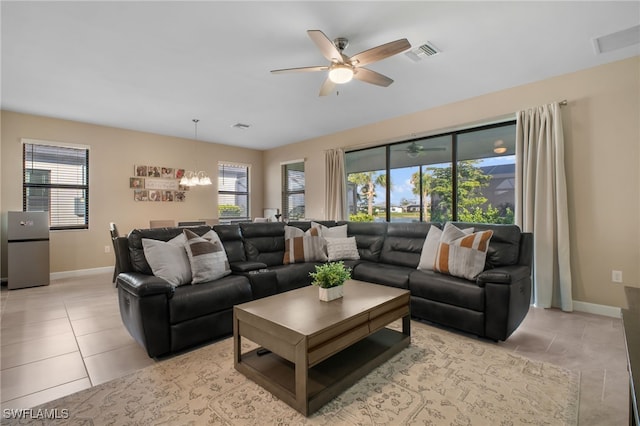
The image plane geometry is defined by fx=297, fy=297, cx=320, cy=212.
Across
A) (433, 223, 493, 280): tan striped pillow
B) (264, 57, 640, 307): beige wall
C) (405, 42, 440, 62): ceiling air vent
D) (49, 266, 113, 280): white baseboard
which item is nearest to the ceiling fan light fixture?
(405, 42, 440, 62): ceiling air vent

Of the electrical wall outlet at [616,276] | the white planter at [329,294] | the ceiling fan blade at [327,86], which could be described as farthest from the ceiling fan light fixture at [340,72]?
the electrical wall outlet at [616,276]

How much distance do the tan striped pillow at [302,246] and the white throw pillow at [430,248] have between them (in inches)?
47.3

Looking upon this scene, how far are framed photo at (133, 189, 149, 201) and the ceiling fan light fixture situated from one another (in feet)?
16.0

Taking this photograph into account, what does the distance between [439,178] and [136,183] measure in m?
5.53

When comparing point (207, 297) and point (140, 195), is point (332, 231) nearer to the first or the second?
point (207, 297)

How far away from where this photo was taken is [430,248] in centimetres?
325

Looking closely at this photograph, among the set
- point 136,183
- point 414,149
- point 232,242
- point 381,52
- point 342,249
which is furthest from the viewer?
point 136,183

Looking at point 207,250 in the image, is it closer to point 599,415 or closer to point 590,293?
point 599,415

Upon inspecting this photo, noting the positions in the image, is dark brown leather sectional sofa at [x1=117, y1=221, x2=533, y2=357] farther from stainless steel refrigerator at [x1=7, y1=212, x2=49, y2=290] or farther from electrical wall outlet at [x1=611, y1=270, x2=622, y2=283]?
stainless steel refrigerator at [x1=7, y1=212, x2=49, y2=290]

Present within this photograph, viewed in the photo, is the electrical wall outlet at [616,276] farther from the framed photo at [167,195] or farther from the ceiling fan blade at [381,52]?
the framed photo at [167,195]

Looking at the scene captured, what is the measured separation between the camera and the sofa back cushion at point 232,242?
335 cm

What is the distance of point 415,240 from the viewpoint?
363cm

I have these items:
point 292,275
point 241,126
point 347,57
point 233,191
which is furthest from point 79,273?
point 347,57

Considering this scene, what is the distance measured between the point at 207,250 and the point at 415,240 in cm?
238
